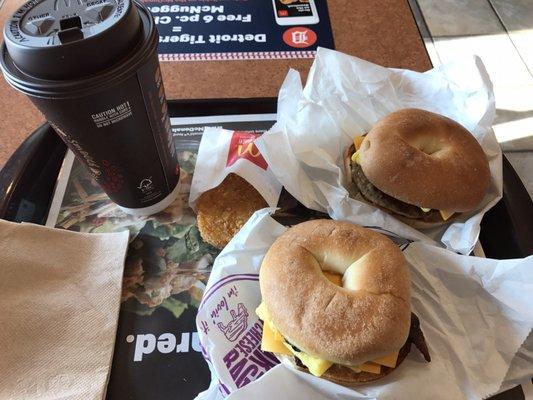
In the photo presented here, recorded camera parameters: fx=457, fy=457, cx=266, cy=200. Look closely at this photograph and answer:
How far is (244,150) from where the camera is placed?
2.83 ft

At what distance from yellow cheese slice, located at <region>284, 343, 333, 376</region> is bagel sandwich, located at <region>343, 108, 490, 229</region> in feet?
1.04

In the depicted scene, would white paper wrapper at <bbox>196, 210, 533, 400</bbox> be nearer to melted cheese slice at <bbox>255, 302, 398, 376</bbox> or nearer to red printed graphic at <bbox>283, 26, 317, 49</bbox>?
melted cheese slice at <bbox>255, 302, 398, 376</bbox>

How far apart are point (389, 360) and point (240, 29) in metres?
0.86

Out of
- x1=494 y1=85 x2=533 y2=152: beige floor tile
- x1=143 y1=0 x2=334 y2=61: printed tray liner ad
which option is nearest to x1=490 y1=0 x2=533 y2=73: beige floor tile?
x1=494 y1=85 x2=533 y2=152: beige floor tile

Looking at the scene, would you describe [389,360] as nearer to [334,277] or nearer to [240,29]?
[334,277]

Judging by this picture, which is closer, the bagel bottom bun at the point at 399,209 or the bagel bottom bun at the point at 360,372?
the bagel bottom bun at the point at 360,372

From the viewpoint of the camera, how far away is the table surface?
1.01 meters

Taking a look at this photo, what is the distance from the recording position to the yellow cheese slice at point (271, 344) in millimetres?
673

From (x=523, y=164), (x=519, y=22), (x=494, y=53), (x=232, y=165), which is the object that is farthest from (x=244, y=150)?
(x=519, y=22)

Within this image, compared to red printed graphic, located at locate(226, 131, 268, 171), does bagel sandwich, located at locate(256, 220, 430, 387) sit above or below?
below

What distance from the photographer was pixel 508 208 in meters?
0.83

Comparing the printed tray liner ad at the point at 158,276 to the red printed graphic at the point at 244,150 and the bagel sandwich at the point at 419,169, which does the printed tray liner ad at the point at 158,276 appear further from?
the bagel sandwich at the point at 419,169

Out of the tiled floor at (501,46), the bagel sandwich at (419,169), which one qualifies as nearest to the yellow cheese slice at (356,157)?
the bagel sandwich at (419,169)

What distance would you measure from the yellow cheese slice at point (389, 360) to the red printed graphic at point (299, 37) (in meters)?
0.76
